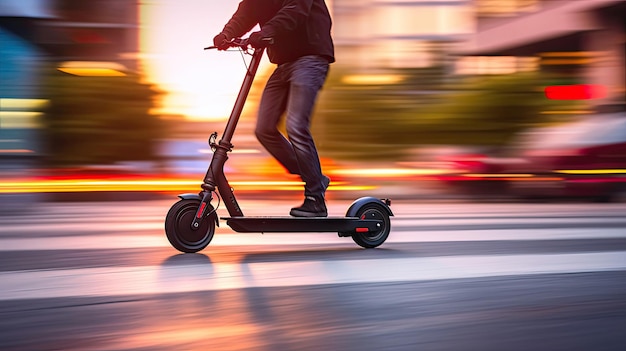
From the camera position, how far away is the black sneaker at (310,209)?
512 cm

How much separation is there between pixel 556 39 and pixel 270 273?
3412cm

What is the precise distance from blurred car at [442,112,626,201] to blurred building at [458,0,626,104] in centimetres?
987

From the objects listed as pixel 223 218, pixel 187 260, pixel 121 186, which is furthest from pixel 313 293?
pixel 121 186

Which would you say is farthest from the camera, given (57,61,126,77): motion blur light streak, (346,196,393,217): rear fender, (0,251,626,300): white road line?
(57,61,126,77): motion blur light streak

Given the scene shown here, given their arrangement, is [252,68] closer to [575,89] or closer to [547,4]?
[575,89]

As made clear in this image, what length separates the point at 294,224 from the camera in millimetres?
4980

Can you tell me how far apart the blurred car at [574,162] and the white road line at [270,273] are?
24.9ft

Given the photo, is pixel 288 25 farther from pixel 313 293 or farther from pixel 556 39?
pixel 556 39

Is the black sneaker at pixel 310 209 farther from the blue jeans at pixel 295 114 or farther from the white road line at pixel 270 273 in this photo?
the white road line at pixel 270 273

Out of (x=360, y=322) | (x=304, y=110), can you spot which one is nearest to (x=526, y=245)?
(x=304, y=110)

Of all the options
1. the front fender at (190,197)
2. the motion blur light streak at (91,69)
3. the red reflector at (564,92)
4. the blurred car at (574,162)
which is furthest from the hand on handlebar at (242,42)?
the red reflector at (564,92)

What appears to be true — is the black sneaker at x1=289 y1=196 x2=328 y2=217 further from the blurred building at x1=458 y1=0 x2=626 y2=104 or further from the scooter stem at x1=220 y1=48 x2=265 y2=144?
the blurred building at x1=458 y1=0 x2=626 y2=104

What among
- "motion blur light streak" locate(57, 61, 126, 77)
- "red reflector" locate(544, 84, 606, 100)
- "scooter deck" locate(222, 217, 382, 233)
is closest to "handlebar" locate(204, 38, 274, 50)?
"scooter deck" locate(222, 217, 382, 233)

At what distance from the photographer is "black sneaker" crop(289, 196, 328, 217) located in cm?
512
